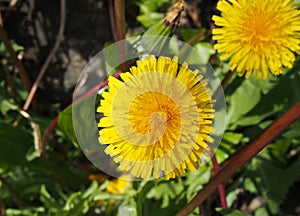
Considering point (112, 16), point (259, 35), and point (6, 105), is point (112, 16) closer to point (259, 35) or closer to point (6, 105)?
point (6, 105)

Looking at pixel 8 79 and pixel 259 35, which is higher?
pixel 259 35

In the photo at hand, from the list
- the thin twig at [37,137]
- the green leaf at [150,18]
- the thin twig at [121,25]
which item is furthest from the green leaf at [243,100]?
Answer: the thin twig at [37,137]

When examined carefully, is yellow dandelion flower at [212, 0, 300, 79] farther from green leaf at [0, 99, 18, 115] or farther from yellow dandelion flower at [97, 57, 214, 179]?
green leaf at [0, 99, 18, 115]

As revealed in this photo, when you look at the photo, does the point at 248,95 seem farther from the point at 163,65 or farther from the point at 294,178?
the point at 163,65

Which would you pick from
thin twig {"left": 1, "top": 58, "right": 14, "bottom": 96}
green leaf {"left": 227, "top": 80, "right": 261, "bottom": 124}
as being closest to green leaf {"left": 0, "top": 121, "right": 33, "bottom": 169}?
thin twig {"left": 1, "top": 58, "right": 14, "bottom": 96}

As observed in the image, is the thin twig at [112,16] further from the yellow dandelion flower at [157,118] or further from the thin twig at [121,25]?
the yellow dandelion flower at [157,118]

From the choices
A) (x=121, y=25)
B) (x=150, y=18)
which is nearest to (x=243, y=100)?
(x=150, y=18)

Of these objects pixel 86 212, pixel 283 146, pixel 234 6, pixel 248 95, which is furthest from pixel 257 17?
pixel 86 212
